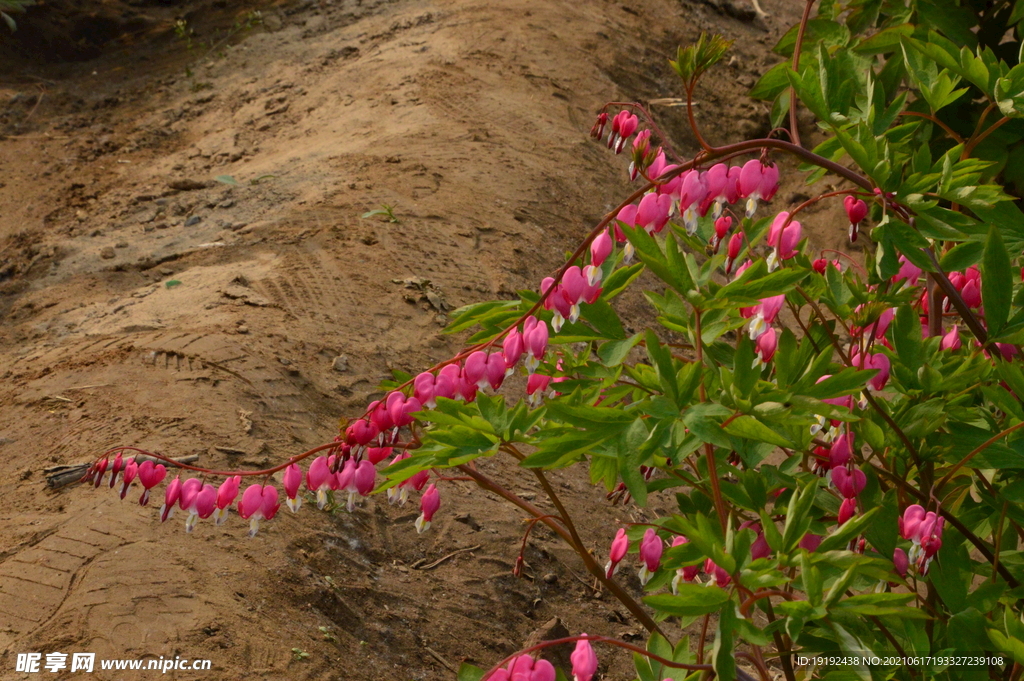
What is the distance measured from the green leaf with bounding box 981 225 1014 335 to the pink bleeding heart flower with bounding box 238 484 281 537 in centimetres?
143

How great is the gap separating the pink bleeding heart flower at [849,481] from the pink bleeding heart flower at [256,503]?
3.72 feet

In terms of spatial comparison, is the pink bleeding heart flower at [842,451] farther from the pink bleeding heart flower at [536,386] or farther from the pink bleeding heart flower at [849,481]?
the pink bleeding heart flower at [536,386]

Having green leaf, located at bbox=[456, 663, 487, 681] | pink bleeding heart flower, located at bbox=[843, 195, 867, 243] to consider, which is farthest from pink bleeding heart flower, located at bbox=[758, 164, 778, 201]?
green leaf, located at bbox=[456, 663, 487, 681]

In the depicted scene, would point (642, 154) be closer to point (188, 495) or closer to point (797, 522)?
point (797, 522)

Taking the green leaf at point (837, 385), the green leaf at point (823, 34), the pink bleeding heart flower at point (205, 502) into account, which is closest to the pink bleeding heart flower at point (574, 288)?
the green leaf at point (837, 385)

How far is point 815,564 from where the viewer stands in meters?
1.37

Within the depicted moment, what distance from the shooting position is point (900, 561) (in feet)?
5.21

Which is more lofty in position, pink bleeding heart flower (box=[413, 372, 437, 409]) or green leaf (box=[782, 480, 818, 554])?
pink bleeding heart flower (box=[413, 372, 437, 409])

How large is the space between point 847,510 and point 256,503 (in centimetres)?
118

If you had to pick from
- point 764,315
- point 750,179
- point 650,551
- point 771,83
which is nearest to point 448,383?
point 650,551

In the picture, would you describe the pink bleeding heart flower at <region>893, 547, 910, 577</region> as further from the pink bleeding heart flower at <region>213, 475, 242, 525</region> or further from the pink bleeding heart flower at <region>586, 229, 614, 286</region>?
the pink bleeding heart flower at <region>213, 475, 242, 525</region>

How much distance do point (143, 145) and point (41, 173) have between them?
68 cm

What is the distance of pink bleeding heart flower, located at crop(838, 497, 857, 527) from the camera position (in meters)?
1.65

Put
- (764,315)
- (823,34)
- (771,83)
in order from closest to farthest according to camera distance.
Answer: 1. (764,315)
2. (771,83)
3. (823,34)
